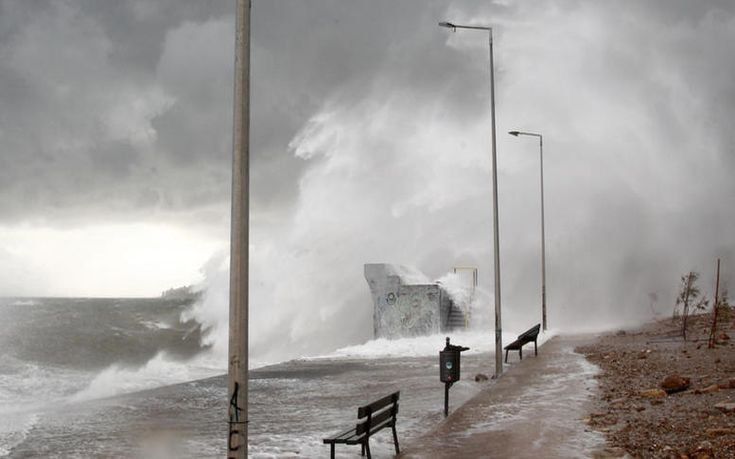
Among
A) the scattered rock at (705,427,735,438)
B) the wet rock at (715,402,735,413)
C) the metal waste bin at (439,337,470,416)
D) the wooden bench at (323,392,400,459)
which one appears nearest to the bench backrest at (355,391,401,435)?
the wooden bench at (323,392,400,459)

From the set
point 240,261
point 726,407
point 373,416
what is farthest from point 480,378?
point 240,261

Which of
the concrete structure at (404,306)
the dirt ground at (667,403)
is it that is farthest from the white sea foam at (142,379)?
the dirt ground at (667,403)

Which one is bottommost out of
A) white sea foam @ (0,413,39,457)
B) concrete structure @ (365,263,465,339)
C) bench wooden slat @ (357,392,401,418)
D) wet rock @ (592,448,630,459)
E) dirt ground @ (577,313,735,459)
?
white sea foam @ (0,413,39,457)

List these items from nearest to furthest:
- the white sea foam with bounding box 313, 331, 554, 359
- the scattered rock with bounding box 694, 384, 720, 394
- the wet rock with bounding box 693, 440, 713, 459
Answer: the wet rock with bounding box 693, 440, 713, 459, the scattered rock with bounding box 694, 384, 720, 394, the white sea foam with bounding box 313, 331, 554, 359

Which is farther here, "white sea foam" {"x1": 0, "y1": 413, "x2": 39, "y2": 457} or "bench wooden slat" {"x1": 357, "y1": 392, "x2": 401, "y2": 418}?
"white sea foam" {"x1": 0, "y1": 413, "x2": 39, "y2": 457}

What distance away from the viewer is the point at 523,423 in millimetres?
10727

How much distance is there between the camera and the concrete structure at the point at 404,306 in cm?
3397

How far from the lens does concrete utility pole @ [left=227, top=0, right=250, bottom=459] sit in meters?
6.93

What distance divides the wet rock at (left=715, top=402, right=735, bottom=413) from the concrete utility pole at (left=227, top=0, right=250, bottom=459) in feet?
22.0

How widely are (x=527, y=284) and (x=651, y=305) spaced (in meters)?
12.7

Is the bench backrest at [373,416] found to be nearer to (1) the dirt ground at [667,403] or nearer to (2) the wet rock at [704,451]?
(1) the dirt ground at [667,403]

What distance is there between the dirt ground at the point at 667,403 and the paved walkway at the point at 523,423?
1.18 ft

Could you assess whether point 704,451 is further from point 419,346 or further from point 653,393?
point 419,346

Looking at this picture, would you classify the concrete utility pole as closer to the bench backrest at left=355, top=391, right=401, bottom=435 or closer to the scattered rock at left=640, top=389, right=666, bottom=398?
the bench backrest at left=355, top=391, right=401, bottom=435
